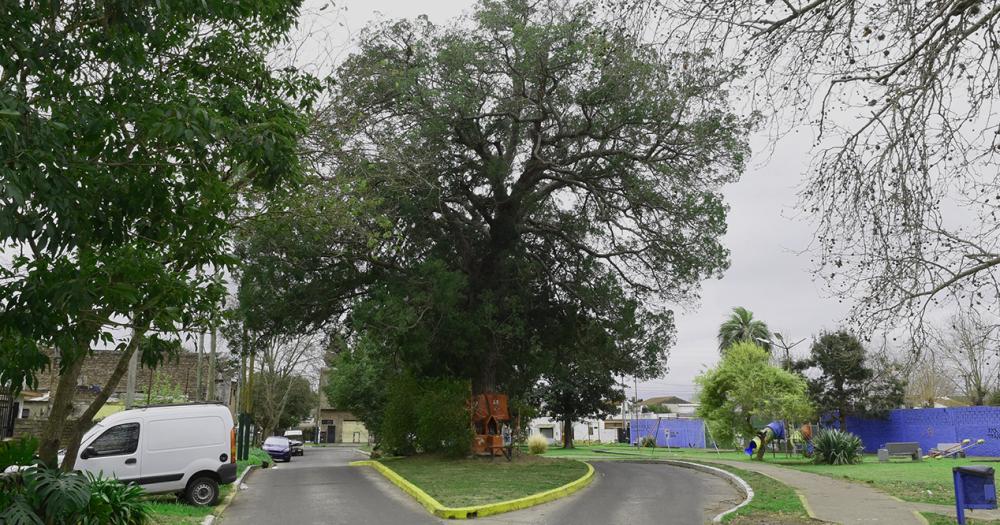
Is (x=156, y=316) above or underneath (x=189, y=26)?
underneath

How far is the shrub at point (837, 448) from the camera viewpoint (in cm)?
2638

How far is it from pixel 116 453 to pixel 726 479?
14850 millimetres

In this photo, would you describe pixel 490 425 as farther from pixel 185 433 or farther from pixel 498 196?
pixel 185 433

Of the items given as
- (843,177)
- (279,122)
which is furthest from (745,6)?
(279,122)

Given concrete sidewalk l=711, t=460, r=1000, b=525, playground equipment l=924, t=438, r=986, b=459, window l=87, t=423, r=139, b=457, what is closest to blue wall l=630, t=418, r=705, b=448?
playground equipment l=924, t=438, r=986, b=459

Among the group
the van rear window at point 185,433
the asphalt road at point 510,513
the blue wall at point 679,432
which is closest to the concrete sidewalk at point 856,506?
the asphalt road at point 510,513

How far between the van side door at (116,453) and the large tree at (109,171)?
240 inches

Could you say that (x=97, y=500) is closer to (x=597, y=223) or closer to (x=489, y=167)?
(x=489, y=167)

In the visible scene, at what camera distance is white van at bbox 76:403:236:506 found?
14742 mm

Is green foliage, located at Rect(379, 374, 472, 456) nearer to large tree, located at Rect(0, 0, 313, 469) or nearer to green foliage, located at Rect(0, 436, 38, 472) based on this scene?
large tree, located at Rect(0, 0, 313, 469)

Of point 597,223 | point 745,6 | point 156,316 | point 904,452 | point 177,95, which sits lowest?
point 904,452

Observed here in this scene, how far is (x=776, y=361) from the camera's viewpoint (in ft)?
169

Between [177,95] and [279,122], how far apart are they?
1.11 meters

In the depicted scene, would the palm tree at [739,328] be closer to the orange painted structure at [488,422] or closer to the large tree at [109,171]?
the orange painted structure at [488,422]
